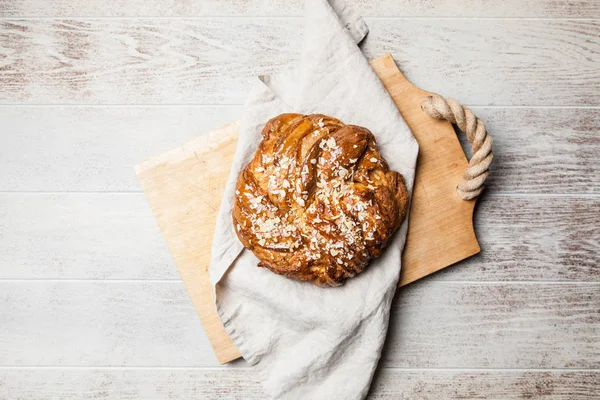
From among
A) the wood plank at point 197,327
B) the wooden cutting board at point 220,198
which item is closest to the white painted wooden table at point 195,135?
the wood plank at point 197,327

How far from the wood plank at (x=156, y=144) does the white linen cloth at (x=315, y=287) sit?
0.31 m

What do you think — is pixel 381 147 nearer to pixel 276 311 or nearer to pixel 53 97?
pixel 276 311

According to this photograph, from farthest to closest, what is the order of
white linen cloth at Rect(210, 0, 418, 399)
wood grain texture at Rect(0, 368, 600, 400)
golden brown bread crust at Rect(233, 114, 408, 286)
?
1. wood grain texture at Rect(0, 368, 600, 400)
2. white linen cloth at Rect(210, 0, 418, 399)
3. golden brown bread crust at Rect(233, 114, 408, 286)

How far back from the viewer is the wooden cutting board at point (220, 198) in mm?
1702

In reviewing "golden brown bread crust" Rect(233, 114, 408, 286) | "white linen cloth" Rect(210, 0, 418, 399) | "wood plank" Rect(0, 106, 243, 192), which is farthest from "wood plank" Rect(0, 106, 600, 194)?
"golden brown bread crust" Rect(233, 114, 408, 286)

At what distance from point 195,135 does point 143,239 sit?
0.43 meters

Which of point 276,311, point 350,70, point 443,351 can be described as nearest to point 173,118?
point 350,70

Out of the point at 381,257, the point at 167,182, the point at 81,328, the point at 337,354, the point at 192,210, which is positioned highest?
the point at 167,182

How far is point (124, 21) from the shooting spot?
188cm

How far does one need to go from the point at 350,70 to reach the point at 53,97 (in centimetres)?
112

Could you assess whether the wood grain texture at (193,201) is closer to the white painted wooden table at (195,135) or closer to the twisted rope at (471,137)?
the white painted wooden table at (195,135)

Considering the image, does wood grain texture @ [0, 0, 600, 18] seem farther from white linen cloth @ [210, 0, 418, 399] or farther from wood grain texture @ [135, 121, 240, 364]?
wood grain texture @ [135, 121, 240, 364]

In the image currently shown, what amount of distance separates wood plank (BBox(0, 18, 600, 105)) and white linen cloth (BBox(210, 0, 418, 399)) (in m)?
0.21

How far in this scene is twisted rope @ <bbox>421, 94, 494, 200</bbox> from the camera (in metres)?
1.60
